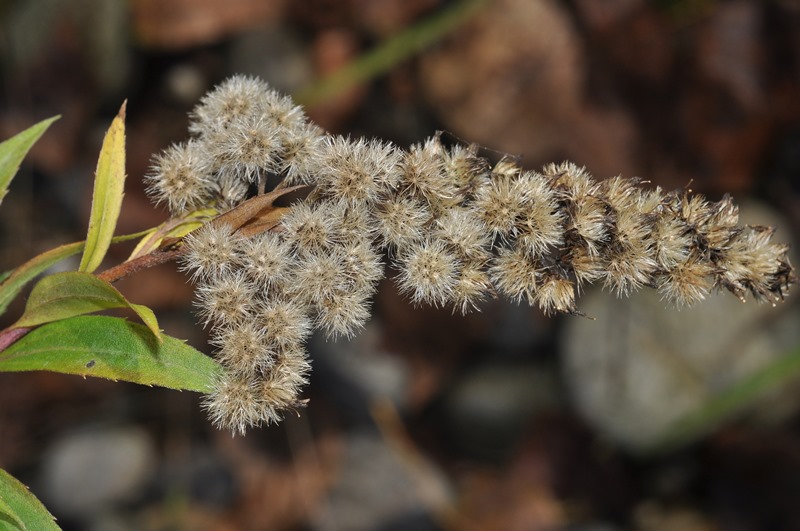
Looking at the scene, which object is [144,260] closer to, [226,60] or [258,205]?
[258,205]

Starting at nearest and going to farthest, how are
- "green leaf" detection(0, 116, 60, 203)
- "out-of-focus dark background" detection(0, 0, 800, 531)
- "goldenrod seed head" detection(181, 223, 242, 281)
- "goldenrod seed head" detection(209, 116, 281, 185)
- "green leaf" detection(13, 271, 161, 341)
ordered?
"green leaf" detection(13, 271, 161, 341), "goldenrod seed head" detection(181, 223, 242, 281), "goldenrod seed head" detection(209, 116, 281, 185), "green leaf" detection(0, 116, 60, 203), "out-of-focus dark background" detection(0, 0, 800, 531)

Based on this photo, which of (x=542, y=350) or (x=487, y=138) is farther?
(x=542, y=350)

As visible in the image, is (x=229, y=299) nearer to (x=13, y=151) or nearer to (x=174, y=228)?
(x=174, y=228)

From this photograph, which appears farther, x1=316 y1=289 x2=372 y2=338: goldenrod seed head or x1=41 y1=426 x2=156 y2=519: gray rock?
x1=41 y1=426 x2=156 y2=519: gray rock

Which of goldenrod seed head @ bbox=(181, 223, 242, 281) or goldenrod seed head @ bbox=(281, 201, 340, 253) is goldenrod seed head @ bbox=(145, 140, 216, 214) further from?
goldenrod seed head @ bbox=(281, 201, 340, 253)

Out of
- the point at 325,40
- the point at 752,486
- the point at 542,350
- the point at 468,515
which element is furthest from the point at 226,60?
the point at 752,486

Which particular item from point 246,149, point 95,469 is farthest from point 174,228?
point 95,469

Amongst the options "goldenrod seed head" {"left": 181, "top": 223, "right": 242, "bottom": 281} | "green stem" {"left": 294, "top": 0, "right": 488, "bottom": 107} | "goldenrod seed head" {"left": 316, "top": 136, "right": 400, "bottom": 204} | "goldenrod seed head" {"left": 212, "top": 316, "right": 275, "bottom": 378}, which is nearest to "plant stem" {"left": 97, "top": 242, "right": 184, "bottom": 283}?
"goldenrod seed head" {"left": 181, "top": 223, "right": 242, "bottom": 281}

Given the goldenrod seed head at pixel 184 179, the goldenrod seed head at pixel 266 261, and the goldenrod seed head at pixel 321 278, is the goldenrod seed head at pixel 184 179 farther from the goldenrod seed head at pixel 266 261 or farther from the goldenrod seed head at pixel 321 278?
the goldenrod seed head at pixel 321 278
